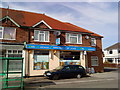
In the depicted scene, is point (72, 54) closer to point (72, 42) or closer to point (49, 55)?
point (72, 42)

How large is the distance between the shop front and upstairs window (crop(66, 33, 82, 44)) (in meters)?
1.17

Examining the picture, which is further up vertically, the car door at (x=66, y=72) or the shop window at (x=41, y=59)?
the shop window at (x=41, y=59)

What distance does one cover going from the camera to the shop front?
52.3 feet

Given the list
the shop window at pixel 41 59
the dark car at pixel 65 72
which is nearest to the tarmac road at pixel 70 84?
the dark car at pixel 65 72

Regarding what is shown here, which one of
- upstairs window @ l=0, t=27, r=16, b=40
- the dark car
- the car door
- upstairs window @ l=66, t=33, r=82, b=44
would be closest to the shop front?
upstairs window @ l=66, t=33, r=82, b=44

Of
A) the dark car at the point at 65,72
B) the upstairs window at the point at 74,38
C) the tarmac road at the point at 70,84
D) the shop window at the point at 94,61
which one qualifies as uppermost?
the upstairs window at the point at 74,38

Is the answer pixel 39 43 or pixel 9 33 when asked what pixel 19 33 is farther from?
pixel 39 43

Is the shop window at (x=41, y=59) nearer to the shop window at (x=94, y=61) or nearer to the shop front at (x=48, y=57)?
the shop front at (x=48, y=57)

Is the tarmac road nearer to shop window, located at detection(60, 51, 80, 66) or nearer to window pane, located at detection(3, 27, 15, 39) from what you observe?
shop window, located at detection(60, 51, 80, 66)

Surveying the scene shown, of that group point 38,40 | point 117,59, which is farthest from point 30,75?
point 117,59

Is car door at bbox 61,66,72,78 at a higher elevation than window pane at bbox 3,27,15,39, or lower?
lower

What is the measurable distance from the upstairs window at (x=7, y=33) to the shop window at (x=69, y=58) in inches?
257

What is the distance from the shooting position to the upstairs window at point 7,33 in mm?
15641

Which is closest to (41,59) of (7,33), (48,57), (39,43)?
(48,57)
